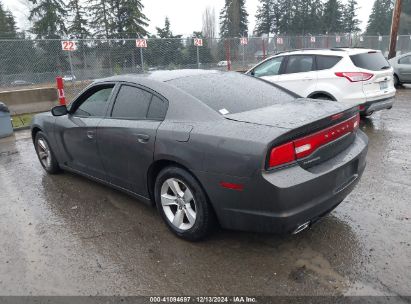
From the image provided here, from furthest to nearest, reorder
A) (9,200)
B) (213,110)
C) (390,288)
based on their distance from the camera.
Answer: (9,200), (213,110), (390,288)

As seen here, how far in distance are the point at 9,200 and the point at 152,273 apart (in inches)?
105

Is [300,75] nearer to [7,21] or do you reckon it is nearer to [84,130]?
[84,130]

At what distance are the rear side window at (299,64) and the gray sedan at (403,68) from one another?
317 inches

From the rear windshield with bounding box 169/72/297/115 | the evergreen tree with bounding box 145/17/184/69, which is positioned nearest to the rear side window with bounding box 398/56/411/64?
the evergreen tree with bounding box 145/17/184/69

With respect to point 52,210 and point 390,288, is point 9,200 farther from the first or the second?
point 390,288

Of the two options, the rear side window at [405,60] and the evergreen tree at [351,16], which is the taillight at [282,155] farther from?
the evergreen tree at [351,16]

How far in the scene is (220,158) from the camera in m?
2.86

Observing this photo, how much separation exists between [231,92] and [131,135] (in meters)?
1.10

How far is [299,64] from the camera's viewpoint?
8.06 meters

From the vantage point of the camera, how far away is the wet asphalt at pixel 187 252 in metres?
2.79

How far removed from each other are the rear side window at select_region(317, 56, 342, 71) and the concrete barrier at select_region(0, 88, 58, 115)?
8.23m

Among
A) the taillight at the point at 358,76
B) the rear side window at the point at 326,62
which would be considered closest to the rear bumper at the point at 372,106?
A: the taillight at the point at 358,76

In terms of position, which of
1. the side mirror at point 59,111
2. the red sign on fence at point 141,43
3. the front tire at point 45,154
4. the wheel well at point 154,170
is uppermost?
the red sign on fence at point 141,43

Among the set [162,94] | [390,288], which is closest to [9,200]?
[162,94]
